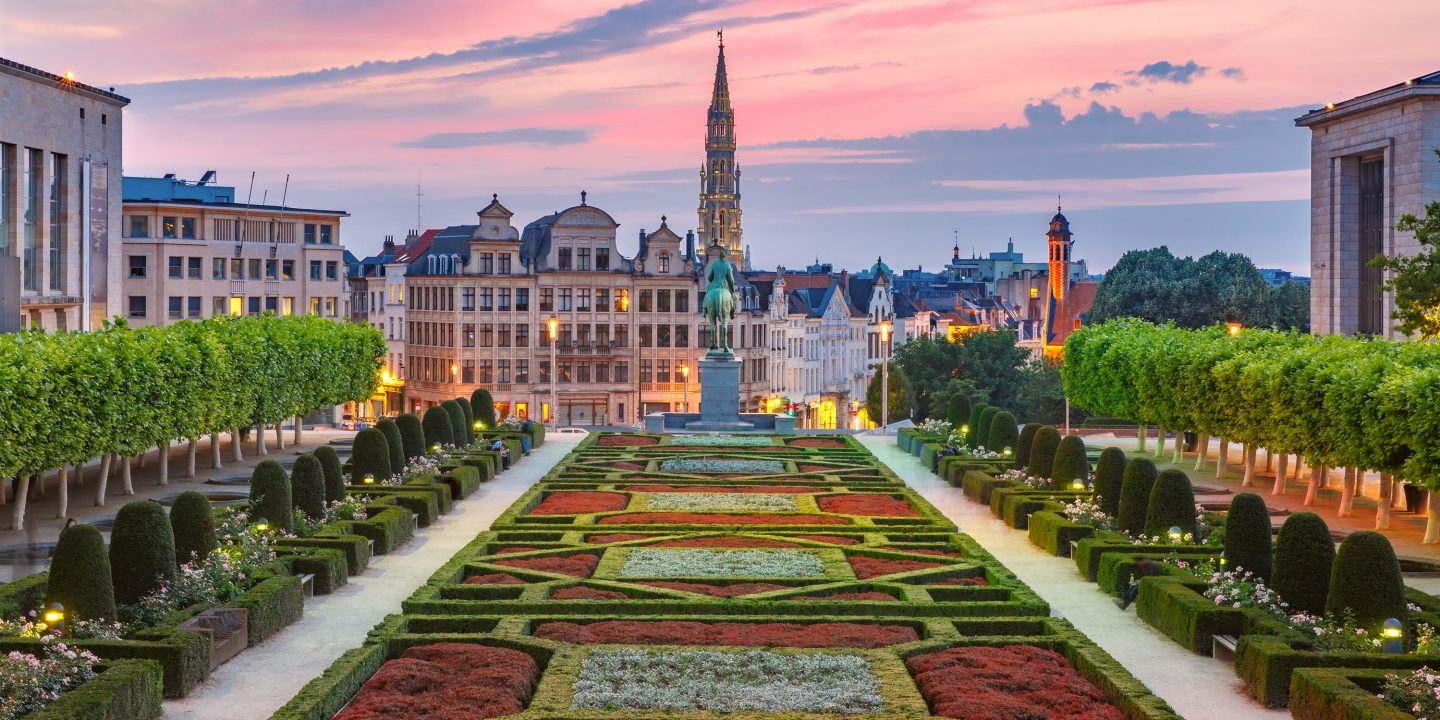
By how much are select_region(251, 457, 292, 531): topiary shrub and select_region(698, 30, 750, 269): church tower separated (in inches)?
5251

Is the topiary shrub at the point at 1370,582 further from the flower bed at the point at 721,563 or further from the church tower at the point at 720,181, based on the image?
the church tower at the point at 720,181

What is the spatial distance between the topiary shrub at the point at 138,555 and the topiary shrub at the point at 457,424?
101 ft

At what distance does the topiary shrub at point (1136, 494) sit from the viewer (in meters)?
35.2

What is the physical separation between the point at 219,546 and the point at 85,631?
19.9ft

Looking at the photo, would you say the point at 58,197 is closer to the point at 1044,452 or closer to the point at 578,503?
the point at 578,503

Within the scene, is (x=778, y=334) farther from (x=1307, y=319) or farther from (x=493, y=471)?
(x=493, y=471)

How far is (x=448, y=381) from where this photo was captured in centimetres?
12200

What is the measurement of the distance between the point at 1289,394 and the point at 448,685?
31.9 metres

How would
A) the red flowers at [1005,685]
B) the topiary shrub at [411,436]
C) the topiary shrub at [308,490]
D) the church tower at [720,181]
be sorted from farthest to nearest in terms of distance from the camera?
1. the church tower at [720,181]
2. the topiary shrub at [411,436]
3. the topiary shrub at [308,490]
4. the red flowers at [1005,685]

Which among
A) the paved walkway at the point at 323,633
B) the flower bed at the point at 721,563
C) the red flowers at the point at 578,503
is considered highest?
the red flowers at the point at 578,503

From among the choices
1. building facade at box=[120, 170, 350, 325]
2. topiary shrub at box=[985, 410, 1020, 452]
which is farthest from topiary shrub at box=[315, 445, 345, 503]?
building facade at box=[120, 170, 350, 325]

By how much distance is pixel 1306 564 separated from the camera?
2577cm

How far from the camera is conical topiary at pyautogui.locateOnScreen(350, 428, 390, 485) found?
44438mm

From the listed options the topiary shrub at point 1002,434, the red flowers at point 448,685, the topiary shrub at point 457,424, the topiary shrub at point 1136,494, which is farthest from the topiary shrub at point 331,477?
the topiary shrub at point 1002,434
